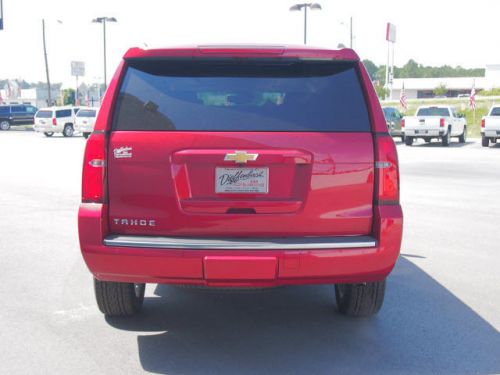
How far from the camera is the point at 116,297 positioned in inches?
182

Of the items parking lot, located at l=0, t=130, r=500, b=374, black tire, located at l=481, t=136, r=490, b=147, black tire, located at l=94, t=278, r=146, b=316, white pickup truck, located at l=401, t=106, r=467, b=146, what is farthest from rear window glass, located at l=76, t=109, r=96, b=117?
black tire, located at l=94, t=278, r=146, b=316

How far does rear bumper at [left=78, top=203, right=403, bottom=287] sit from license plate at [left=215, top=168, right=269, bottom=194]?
0.32 metres

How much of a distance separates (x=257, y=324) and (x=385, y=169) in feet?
5.24

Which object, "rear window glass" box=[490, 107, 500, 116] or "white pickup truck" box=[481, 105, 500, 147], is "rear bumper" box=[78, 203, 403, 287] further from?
"rear window glass" box=[490, 107, 500, 116]

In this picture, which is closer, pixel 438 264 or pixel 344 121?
pixel 344 121

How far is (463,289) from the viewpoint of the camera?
579 cm

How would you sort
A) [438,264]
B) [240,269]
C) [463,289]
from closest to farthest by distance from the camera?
[240,269]
[463,289]
[438,264]

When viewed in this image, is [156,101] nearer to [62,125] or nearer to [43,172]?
[43,172]

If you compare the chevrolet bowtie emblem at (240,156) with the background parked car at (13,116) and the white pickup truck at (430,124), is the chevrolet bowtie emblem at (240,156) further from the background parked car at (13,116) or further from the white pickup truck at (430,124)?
the background parked car at (13,116)

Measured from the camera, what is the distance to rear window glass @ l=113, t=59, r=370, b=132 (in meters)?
3.92

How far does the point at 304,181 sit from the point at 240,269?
2.20 ft

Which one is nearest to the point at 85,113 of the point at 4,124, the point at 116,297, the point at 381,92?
the point at 4,124

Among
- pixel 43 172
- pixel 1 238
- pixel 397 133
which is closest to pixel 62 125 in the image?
pixel 397 133

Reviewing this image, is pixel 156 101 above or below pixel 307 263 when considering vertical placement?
above
